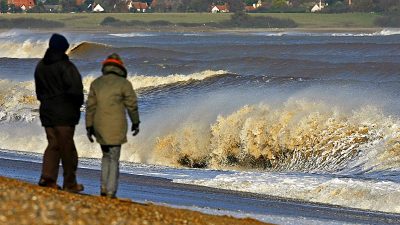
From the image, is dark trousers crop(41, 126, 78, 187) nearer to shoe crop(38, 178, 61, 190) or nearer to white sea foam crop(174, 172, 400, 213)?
shoe crop(38, 178, 61, 190)

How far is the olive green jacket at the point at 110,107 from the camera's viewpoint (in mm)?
10930

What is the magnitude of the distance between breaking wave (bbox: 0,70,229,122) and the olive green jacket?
57.5 ft

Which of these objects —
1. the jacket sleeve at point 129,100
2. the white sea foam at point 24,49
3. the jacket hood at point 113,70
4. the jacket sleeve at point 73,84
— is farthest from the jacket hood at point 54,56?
the white sea foam at point 24,49

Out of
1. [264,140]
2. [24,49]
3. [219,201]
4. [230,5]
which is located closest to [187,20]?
[230,5]

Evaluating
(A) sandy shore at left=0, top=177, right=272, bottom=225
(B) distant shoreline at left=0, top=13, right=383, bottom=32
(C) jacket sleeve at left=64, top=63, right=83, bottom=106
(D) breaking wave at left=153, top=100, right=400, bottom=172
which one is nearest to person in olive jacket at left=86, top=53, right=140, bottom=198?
(C) jacket sleeve at left=64, top=63, right=83, bottom=106

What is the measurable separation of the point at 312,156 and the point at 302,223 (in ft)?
29.7

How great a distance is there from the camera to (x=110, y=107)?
1093 cm

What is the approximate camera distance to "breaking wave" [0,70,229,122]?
29.7 m

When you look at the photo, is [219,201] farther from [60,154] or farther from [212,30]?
A: [212,30]

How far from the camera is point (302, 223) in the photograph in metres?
13.1

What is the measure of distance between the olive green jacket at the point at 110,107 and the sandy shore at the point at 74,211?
0.61 metres

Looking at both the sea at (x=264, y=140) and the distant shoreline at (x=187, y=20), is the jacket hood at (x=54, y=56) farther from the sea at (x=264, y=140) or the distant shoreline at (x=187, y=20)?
the distant shoreline at (x=187, y=20)

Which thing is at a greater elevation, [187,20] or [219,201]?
[219,201]

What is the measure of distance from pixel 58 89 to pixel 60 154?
677 mm
